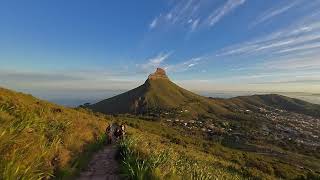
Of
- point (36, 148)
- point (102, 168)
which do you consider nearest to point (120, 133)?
point (102, 168)

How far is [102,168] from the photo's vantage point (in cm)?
1559

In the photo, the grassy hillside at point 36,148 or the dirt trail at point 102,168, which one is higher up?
the grassy hillside at point 36,148

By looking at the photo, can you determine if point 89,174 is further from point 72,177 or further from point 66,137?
point 66,137

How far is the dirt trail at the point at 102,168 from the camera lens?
45.0 ft

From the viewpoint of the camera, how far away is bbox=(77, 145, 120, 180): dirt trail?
1373 centimetres

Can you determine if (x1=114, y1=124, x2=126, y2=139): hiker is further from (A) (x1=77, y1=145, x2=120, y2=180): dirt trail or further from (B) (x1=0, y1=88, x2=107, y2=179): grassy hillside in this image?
(A) (x1=77, y1=145, x2=120, y2=180): dirt trail

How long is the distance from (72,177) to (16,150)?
5.16 m

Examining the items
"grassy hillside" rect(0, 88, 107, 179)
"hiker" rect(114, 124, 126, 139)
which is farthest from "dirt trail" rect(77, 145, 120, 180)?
"hiker" rect(114, 124, 126, 139)

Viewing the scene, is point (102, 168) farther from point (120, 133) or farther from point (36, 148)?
point (120, 133)

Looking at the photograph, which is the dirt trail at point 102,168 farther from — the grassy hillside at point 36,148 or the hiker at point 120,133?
the hiker at point 120,133

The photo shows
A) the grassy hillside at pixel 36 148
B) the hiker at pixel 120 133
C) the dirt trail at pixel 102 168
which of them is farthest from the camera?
the hiker at pixel 120 133

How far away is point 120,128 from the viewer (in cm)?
2734

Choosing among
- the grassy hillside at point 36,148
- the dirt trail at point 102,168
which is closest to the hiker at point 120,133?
the grassy hillside at point 36,148

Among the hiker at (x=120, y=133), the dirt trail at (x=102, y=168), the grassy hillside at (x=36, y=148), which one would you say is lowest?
the dirt trail at (x=102, y=168)
